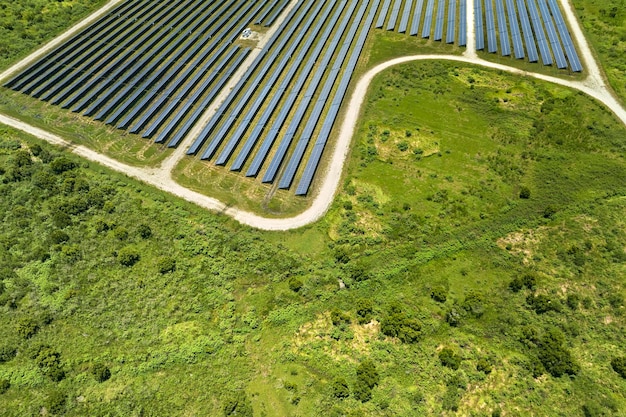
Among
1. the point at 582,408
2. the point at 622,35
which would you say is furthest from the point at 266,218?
the point at 622,35

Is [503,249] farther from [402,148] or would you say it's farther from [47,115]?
[47,115]

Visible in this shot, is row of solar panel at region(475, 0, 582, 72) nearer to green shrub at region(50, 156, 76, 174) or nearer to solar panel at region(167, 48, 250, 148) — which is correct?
solar panel at region(167, 48, 250, 148)

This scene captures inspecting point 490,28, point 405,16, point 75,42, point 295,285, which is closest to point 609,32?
point 490,28

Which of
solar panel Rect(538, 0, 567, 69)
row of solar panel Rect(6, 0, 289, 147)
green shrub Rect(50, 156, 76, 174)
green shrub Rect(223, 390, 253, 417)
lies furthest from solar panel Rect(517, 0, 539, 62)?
→ green shrub Rect(50, 156, 76, 174)

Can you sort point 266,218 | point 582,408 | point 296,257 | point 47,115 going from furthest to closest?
point 47,115 → point 266,218 → point 296,257 → point 582,408

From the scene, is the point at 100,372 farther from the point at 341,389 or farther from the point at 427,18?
the point at 427,18

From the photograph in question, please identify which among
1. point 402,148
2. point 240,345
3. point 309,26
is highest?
point 309,26

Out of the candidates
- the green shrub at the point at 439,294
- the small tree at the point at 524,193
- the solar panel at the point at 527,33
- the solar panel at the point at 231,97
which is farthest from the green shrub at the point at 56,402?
the solar panel at the point at 527,33
